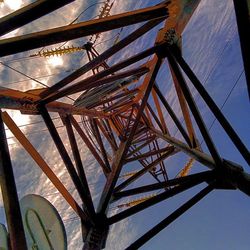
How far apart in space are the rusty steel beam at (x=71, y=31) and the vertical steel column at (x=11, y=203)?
1.10 meters

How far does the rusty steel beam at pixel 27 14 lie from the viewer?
8.89 ft

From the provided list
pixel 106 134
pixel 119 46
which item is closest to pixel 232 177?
pixel 119 46

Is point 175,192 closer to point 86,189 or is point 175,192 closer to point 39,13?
point 86,189

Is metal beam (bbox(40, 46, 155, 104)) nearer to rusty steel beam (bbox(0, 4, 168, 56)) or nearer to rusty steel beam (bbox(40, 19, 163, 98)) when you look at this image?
rusty steel beam (bbox(40, 19, 163, 98))

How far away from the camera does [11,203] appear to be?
307 centimetres

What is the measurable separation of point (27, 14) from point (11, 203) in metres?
1.91

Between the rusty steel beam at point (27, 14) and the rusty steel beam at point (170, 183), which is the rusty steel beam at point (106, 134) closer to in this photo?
the rusty steel beam at point (170, 183)

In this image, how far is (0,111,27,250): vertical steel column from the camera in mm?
2936

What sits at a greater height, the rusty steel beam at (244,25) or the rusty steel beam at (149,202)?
the rusty steel beam at (149,202)

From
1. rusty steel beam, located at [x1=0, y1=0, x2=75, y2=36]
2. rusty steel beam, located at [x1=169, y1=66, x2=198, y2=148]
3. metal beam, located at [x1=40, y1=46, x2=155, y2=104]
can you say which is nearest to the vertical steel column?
rusty steel beam, located at [x1=0, y1=0, x2=75, y2=36]

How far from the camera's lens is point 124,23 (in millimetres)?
3750

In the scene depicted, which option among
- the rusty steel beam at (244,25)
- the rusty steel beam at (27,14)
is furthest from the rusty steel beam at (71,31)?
the rusty steel beam at (244,25)

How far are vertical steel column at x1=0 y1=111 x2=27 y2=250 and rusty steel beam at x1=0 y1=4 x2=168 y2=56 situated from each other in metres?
1.10

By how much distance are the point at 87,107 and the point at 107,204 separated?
145 inches
